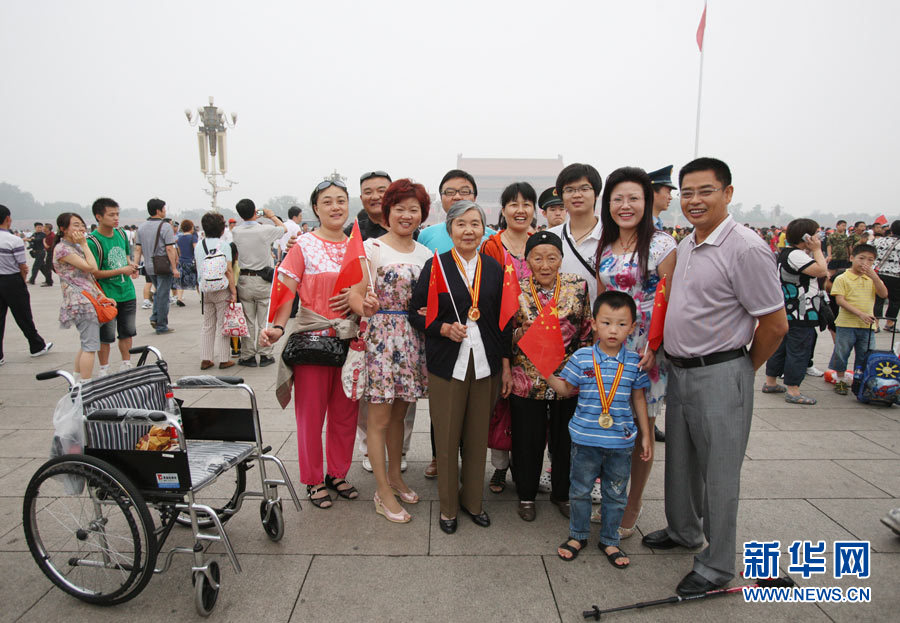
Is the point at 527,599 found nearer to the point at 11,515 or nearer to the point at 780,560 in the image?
the point at 780,560

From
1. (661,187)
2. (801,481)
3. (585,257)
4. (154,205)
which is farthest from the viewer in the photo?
(154,205)

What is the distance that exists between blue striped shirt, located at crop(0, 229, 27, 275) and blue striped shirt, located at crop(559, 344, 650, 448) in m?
6.51

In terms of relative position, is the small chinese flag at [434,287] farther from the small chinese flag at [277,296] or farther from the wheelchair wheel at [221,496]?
the wheelchair wheel at [221,496]

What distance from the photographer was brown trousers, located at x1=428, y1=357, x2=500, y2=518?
2.71 meters

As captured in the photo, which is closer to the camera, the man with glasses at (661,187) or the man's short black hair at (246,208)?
the man with glasses at (661,187)

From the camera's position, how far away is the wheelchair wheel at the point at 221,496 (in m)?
2.73

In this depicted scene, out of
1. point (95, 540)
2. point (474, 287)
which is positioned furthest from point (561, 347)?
point (95, 540)

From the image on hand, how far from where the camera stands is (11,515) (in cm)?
289

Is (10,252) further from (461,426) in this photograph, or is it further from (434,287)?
(461,426)

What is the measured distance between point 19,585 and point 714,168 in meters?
3.75

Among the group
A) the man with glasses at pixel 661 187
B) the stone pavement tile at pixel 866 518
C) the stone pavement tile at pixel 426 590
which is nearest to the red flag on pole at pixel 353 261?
the stone pavement tile at pixel 426 590

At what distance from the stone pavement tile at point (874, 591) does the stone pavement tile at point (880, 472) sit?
37.9 inches

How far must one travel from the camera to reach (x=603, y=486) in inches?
101

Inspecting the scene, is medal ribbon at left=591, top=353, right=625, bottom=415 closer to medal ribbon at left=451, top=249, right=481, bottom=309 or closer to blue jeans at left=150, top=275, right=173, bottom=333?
medal ribbon at left=451, top=249, right=481, bottom=309
